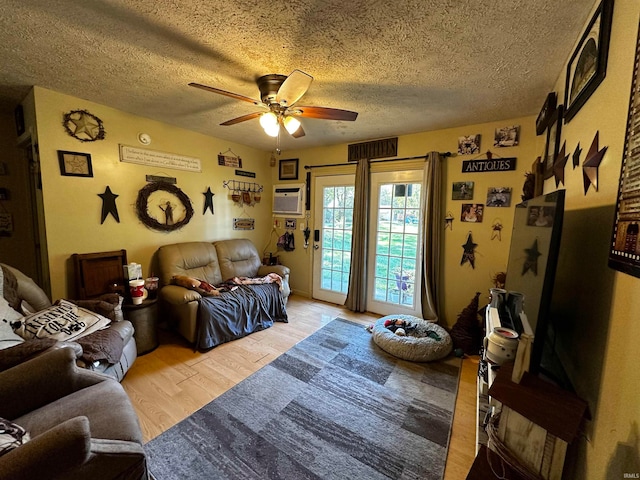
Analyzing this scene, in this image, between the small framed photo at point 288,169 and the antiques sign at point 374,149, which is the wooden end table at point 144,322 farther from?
the antiques sign at point 374,149

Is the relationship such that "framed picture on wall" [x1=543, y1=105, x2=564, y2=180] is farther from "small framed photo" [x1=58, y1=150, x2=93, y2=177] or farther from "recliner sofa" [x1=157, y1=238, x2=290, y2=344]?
"small framed photo" [x1=58, y1=150, x2=93, y2=177]

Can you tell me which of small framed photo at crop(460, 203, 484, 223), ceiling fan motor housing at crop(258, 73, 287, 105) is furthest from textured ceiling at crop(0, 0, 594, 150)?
small framed photo at crop(460, 203, 484, 223)

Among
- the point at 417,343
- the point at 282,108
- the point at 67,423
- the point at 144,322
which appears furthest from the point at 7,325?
the point at 417,343

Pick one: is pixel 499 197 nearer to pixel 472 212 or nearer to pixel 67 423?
pixel 472 212

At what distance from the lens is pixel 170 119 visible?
283 cm

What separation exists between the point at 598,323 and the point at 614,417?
30cm

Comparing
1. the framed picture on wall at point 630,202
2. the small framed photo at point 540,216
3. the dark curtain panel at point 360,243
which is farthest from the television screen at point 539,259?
the dark curtain panel at point 360,243

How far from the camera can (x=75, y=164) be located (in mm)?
2355

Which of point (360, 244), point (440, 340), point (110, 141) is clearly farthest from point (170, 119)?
point (440, 340)

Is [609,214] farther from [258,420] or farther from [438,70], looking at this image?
[258,420]

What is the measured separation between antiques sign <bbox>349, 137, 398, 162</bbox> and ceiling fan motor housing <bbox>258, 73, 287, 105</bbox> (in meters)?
1.77

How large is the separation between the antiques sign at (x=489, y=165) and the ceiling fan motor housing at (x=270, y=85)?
2.15 m

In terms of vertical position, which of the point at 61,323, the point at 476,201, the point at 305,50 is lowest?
the point at 61,323

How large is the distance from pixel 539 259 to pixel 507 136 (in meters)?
2.12
